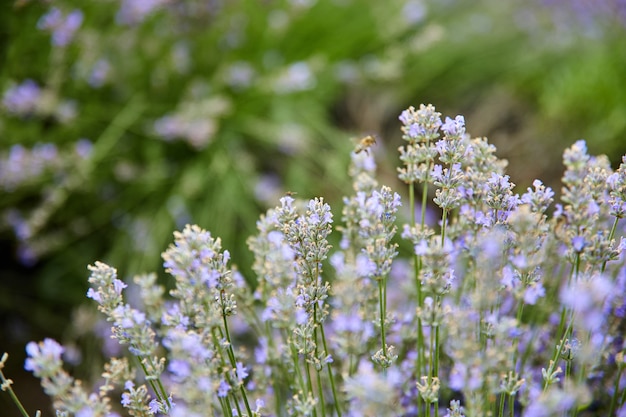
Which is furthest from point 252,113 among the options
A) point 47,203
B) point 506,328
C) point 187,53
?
point 506,328

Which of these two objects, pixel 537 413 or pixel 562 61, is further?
pixel 562 61

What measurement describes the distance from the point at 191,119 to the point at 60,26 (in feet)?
1.77

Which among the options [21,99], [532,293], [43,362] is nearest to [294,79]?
[21,99]

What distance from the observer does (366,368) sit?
717 mm

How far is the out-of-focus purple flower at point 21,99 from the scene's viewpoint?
83.7 inches

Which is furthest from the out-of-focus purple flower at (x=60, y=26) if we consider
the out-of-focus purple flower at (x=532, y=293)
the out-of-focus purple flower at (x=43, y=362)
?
the out-of-focus purple flower at (x=532, y=293)

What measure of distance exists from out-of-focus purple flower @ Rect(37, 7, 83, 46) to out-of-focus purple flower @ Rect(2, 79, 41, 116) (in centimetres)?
23

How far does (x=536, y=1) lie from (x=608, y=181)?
318 centimetres

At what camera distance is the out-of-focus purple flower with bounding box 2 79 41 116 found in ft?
6.98

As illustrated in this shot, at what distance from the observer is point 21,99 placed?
2.14 meters

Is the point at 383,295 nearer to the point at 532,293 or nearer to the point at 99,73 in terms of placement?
the point at 532,293

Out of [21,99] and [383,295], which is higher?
[21,99]

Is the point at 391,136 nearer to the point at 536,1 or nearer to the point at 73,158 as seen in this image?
the point at 73,158

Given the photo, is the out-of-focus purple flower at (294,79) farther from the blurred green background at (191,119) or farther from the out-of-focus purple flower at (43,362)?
the out-of-focus purple flower at (43,362)
